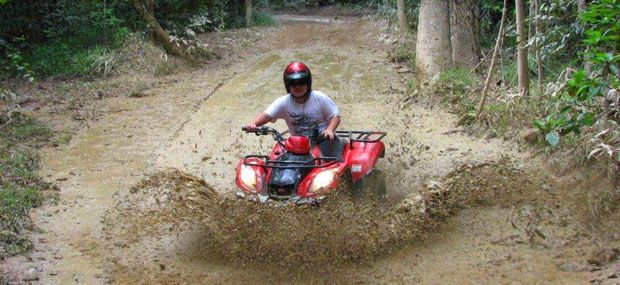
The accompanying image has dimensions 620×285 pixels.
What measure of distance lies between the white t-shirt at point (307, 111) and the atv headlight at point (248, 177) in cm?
100

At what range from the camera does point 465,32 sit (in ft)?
36.1

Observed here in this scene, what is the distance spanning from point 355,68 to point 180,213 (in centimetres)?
880

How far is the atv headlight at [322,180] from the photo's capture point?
5.23m

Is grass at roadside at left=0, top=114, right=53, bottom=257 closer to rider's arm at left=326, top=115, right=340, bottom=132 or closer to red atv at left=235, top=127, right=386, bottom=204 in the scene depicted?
red atv at left=235, top=127, right=386, bottom=204

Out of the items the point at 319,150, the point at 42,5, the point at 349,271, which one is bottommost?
the point at 349,271

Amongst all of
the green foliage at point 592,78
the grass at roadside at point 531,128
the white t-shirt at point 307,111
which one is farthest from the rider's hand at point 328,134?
the grass at roadside at point 531,128

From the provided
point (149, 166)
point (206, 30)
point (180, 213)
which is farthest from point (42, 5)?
point (180, 213)

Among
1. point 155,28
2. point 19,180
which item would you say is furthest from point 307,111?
point 155,28

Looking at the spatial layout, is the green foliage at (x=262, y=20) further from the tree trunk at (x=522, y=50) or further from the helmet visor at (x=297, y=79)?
the helmet visor at (x=297, y=79)

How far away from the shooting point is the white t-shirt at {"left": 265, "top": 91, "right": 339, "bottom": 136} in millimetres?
6418

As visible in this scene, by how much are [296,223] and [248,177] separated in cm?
66

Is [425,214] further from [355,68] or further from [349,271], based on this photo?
[355,68]

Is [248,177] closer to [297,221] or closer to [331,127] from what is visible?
[297,221]

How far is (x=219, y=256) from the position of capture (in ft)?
17.6
